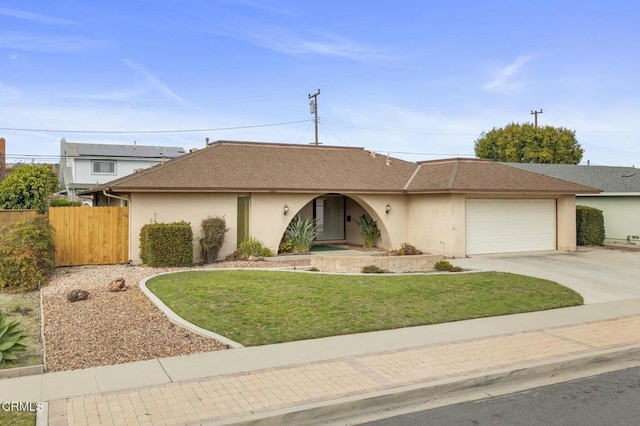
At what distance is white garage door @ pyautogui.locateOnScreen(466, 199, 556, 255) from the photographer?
19453 mm

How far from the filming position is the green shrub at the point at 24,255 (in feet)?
39.7

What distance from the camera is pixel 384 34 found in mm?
18781

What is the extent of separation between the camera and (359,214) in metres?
23.1

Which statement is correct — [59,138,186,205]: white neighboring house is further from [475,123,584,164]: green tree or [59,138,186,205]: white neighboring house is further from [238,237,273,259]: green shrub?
[475,123,584,164]: green tree

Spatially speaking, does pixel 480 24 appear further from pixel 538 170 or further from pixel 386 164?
pixel 538 170

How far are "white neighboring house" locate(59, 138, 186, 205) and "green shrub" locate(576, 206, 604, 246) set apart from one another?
31505 mm

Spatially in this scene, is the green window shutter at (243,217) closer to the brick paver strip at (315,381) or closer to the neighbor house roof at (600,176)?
the brick paver strip at (315,381)

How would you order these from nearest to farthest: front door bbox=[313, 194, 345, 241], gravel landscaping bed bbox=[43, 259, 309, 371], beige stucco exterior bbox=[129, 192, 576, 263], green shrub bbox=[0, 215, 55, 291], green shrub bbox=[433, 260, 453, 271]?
gravel landscaping bed bbox=[43, 259, 309, 371] → green shrub bbox=[0, 215, 55, 291] → green shrub bbox=[433, 260, 453, 271] → beige stucco exterior bbox=[129, 192, 576, 263] → front door bbox=[313, 194, 345, 241]

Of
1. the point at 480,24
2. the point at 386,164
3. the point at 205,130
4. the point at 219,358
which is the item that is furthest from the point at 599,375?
the point at 205,130

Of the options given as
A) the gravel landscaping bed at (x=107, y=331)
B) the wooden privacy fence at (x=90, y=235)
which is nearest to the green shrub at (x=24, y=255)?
the gravel landscaping bed at (x=107, y=331)

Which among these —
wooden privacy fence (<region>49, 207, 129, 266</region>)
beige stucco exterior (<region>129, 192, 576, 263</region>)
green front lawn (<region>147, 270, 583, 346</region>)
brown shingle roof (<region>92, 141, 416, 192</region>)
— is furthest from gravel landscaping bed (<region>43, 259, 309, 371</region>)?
brown shingle roof (<region>92, 141, 416, 192</region>)

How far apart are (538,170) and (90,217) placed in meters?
26.0

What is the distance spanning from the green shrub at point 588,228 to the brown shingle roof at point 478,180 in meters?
2.73

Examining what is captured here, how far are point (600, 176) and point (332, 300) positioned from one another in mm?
25058
